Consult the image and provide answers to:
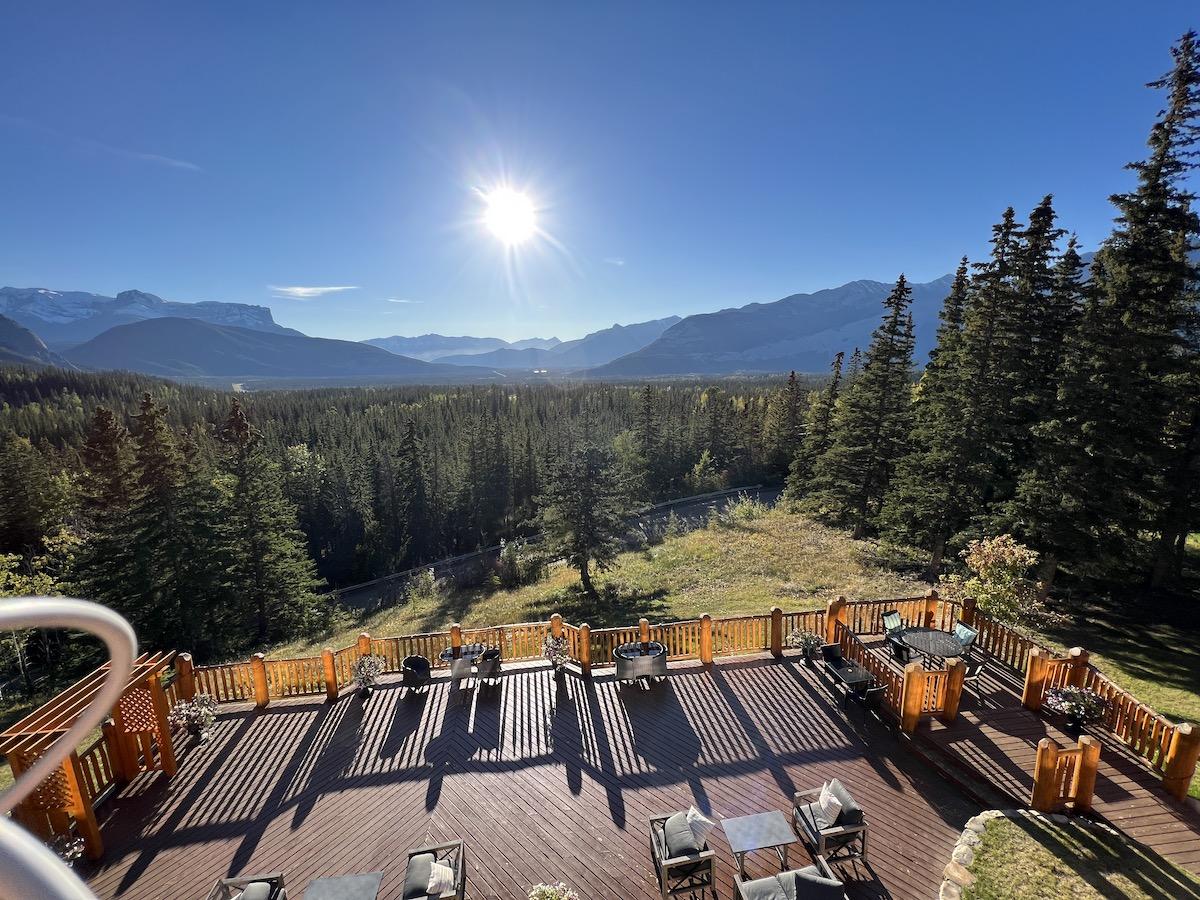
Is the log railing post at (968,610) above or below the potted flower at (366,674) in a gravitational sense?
above

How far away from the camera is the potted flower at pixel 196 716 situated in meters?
9.05

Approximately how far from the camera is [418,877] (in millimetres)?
6082

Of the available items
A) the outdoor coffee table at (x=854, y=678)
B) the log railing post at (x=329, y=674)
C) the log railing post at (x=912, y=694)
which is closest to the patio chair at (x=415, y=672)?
the log railing post at (x=329, y=674)

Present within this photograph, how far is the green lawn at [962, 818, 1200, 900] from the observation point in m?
6.10

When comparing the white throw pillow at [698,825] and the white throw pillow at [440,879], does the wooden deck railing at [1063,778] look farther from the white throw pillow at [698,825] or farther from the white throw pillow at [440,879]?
the white throw pillow at [440,879]

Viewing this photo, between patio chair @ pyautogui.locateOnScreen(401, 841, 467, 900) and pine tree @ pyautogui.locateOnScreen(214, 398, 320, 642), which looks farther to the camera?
pine tree @ pyautogui.locateOnScreen(214, 398, 320, 642)

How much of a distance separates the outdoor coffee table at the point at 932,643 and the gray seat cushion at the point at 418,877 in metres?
8.84

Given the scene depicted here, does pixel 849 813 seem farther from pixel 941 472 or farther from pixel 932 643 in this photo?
pixel 941 472

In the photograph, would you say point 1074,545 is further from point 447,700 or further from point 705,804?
point 447,700

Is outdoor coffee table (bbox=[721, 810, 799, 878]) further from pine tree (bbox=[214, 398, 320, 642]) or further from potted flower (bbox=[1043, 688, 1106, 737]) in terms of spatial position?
pine tree (bbox=[214, 398, 320, 642])

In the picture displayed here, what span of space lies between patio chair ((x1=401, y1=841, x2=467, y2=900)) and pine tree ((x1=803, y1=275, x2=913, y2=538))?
2154 cm

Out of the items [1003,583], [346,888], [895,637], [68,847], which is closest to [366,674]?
[68,847]

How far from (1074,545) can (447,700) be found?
1611 centimetres

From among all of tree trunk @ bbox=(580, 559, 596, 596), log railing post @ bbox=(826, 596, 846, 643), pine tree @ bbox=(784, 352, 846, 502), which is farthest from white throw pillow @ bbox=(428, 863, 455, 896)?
pine tree @ bbox=(784, 352, 846, 502)
